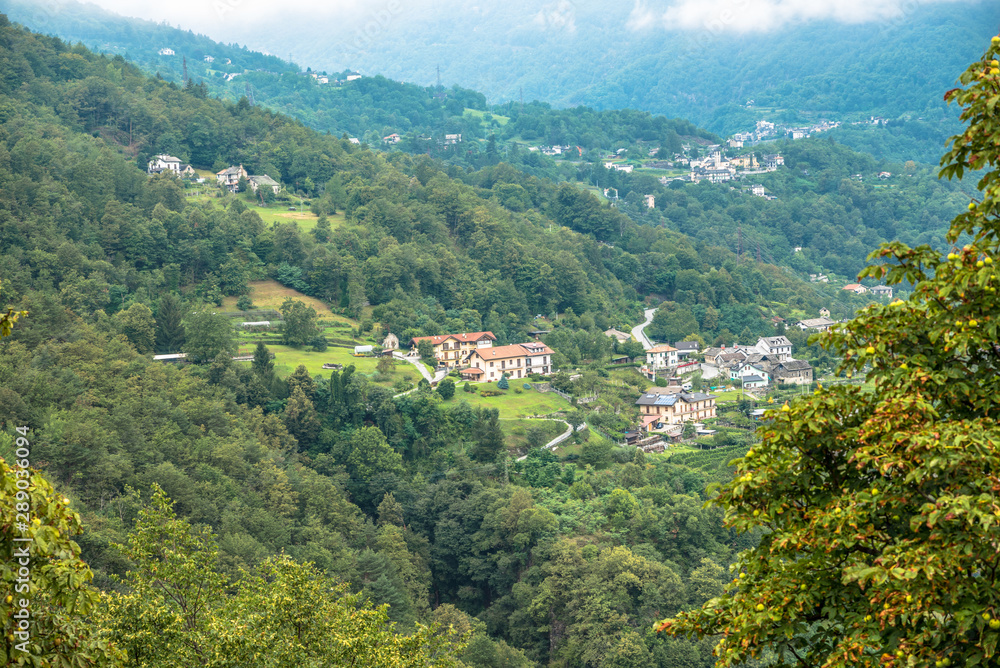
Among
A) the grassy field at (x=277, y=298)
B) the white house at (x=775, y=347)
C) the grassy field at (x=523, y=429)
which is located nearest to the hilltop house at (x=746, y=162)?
the white house at (x=775, y=347)

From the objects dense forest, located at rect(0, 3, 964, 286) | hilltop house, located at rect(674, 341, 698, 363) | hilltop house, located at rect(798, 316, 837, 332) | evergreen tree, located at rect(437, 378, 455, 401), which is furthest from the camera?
dense forest, located at rect(0, 3, 964, 286)

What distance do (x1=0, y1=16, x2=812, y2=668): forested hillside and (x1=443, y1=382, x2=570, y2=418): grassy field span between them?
7.91 feet

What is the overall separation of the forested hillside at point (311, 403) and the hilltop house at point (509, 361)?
351cm

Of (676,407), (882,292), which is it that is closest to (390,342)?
(676,407)

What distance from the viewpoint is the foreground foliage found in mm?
4672

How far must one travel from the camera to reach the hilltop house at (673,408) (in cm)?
5159

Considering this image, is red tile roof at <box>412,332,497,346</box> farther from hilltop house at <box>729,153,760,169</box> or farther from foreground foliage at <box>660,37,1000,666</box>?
hilltop house at <box>729,153,760,169</box>

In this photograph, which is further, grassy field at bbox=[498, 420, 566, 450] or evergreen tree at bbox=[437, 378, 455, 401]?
evergreen tree at bbox=[437, 378, 455, 401]

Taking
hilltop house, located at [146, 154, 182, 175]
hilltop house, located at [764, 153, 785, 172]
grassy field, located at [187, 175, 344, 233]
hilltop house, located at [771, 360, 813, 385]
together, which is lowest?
hilltop house, located at [771, 360, 813, 385]

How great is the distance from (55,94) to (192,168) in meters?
11.3

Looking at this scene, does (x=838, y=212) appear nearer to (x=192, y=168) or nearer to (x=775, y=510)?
(x=192, y=168)

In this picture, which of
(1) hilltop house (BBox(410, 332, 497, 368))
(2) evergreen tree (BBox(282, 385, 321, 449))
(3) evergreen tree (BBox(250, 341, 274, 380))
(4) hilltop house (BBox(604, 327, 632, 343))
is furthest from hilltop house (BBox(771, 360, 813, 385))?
(3) evergreen tree (BBox(250, 341, 274, 380))

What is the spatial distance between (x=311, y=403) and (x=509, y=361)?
16.4m

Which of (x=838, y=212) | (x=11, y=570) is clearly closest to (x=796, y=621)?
(x=11, y=570)
